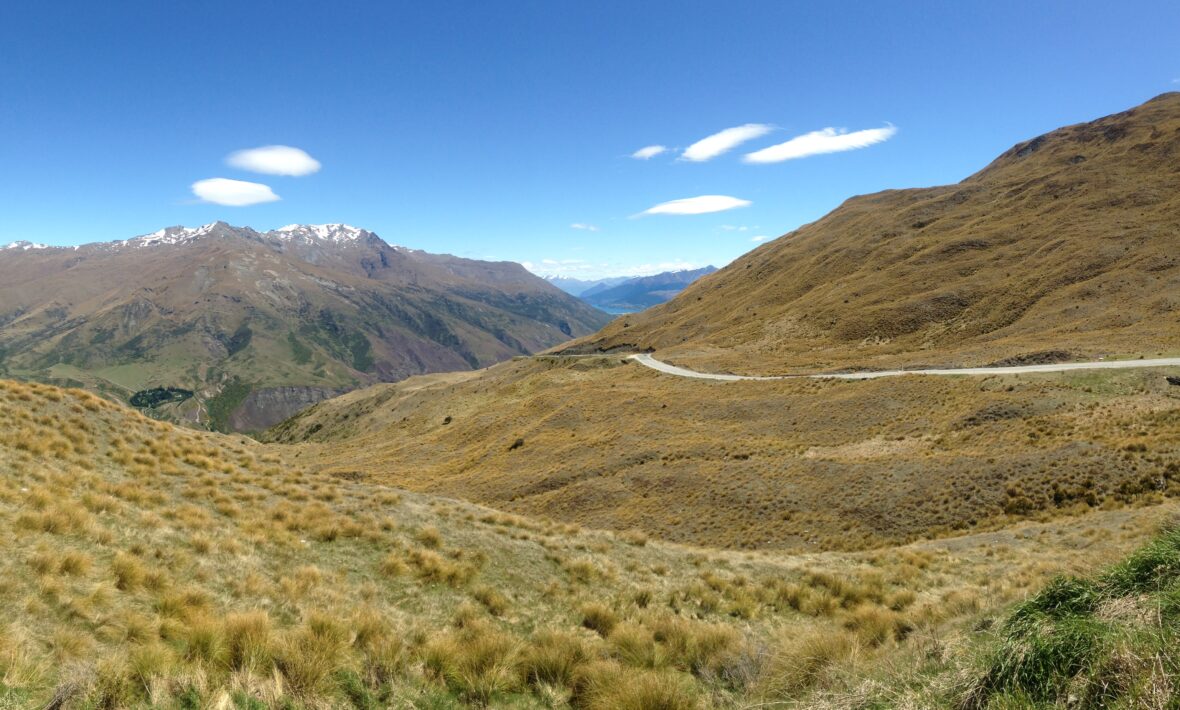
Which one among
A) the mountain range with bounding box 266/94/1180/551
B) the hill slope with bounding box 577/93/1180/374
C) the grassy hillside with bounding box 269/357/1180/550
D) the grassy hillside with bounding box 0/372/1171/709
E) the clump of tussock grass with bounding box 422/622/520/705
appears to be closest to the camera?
the grassy hillside with bounding box 0/372/1171/709

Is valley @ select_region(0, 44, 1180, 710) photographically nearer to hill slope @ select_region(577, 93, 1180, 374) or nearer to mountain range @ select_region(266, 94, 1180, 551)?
mountain range @ select_region(266, 94, 1180, 551)

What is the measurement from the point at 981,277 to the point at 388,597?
111854 mm

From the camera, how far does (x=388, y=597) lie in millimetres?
9477

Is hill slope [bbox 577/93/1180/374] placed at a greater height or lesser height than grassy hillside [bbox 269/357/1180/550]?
greater

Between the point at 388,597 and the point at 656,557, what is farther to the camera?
the point at 656,557

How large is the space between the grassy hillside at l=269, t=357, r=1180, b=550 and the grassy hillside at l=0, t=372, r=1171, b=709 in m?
6.35

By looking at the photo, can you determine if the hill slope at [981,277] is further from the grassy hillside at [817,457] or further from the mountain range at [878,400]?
the grassy hillside at [817,457]

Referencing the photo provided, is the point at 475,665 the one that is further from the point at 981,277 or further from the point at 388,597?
the point at 981,277

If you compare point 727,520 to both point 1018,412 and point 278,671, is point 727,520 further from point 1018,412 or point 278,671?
→ point 278,671

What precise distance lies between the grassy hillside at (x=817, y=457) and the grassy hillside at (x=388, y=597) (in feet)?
20.8

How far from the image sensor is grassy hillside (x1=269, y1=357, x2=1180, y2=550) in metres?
22.5

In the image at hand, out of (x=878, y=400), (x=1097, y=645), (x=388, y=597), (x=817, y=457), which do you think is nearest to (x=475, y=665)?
(x=388, y=597)

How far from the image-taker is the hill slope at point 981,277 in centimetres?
6738

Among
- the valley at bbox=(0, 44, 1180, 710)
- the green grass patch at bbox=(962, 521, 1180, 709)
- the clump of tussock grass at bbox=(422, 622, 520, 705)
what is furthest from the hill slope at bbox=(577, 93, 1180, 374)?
the clump of tussock grass at bbox=(422, 622, 520, 705)
